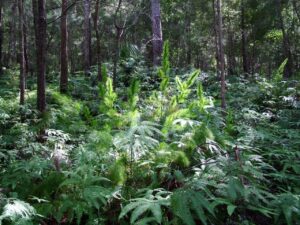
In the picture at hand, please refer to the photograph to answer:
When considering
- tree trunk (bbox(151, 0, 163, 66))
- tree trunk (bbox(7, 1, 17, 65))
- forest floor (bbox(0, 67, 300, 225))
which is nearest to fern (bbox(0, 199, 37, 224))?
forest floor (bbox(0, 67, 300, 225))

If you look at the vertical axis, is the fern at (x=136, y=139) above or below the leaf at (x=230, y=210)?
above

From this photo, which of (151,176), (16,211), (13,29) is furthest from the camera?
(13,29)

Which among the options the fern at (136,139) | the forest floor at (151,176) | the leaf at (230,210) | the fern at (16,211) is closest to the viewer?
the fern at (16,211)

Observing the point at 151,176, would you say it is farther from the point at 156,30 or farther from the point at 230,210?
the point at 156,30

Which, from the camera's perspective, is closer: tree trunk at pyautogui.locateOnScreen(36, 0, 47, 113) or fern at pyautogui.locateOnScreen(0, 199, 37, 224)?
fern at pyautogui.locateOnScreen(0, 199, 37, 224)

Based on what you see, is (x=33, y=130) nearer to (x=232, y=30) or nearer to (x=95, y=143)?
(x=95, y=143)

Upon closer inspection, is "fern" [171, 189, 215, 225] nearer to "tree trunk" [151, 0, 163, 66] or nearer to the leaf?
the leaf

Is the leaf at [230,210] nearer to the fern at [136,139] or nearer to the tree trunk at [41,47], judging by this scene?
the fern at [136,139]

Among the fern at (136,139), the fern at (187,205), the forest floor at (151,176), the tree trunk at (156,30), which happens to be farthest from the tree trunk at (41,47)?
the tree trunk at (156,30)

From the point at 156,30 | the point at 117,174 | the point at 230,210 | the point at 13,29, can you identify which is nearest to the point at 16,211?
the point at 117,174

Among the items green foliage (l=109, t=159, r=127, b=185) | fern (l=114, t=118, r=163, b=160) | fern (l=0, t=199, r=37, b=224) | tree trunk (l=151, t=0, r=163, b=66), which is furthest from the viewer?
tree trunk (l=151, t=0, r=163, b=66)

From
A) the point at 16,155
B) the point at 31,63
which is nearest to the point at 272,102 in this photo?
the point at 16,155

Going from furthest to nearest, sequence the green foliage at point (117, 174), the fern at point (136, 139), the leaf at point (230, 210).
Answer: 1. the green foliage at point (117, 174)
2. the fern at point (136, 139)
3. the leaf at point (230, 210)

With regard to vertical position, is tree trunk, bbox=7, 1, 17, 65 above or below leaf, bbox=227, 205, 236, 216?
above
